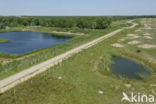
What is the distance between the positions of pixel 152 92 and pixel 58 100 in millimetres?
11632

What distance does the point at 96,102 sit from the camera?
13.6 meters

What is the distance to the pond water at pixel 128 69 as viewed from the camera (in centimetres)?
2136

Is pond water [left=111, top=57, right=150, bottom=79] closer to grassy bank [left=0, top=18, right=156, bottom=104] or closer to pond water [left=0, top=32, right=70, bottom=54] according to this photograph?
grassy bank [left=0, top=18, right=156, bottom=104]

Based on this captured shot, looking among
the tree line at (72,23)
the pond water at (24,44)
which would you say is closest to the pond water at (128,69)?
the pond water at (24,44)

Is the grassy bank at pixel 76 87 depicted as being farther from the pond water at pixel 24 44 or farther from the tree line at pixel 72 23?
the tree line at pixel 72 23

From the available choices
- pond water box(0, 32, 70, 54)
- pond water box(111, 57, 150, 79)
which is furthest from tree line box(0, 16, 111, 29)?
pond water box(111, 57, 150, 79)

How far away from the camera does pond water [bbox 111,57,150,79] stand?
2136cm

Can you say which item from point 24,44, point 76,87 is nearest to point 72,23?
point 24,44

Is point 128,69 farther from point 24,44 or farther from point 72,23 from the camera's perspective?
point 72,23

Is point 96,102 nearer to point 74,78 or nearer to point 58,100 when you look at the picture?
point 58,100

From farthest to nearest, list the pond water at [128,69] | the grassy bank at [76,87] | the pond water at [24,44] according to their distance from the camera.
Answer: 1. the pond water at [24,44]
2. the pond water at [128,69]
3. the grassy bank at [76,87]

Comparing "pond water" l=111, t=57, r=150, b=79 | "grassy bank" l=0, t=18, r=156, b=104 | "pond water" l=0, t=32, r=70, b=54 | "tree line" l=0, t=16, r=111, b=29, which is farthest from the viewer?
"tree line" l=0, t=16, r=111, b=29

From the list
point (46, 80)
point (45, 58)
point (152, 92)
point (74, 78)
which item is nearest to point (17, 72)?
point (46, 80)

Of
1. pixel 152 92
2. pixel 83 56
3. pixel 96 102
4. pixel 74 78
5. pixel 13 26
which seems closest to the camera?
pixel 96 102
